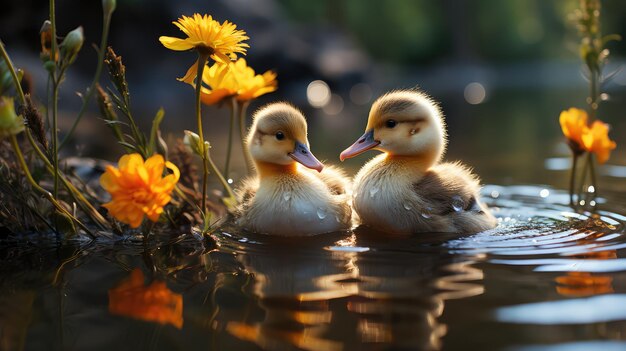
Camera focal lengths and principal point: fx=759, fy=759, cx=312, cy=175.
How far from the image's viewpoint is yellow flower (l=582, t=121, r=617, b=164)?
15.1 feet

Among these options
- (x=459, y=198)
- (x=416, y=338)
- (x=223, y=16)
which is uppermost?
(x=223, y=16)

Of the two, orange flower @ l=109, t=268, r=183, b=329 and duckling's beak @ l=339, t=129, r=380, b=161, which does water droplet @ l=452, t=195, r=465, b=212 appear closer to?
duckling's beak @ l=339, t=129, r=380, b=161

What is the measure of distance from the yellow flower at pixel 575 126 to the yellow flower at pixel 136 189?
97.9 inches

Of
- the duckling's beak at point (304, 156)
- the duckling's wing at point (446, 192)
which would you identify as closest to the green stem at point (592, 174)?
the duckling's wing at point (446, 192)

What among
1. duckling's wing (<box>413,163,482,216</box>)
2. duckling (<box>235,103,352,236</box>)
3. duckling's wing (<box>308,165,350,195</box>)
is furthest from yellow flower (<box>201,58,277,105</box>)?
duckling's wing (<box>413,163,482,216</box>)

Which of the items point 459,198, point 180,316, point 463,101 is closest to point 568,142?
point 459,198

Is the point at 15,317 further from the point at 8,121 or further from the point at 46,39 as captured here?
the point at 46,39

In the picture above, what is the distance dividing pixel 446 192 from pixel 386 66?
25501 mm

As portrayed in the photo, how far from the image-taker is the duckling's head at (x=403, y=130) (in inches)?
171

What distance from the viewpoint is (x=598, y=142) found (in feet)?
15.2

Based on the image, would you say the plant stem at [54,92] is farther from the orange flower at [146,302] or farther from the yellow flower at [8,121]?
the orange flower at [146,302]

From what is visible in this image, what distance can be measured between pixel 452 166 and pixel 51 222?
2.42 meters

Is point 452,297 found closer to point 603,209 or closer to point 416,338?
A: point 416,338

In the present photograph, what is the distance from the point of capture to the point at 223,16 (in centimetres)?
2103
